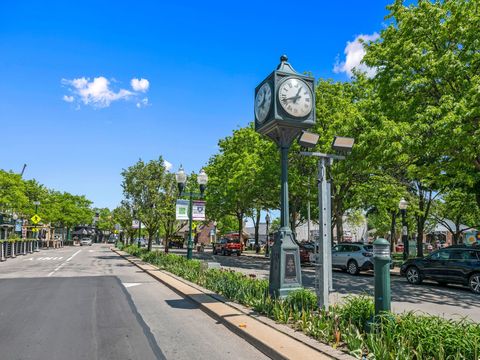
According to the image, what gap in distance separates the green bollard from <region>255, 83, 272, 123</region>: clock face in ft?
14.4

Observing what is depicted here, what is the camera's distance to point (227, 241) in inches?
1622

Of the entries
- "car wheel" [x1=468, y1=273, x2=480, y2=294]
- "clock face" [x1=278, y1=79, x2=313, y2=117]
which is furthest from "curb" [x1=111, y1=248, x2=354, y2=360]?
"car wheel" [x1=468, y1=273, x2=480, y2=294]

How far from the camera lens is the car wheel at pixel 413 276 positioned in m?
16.6

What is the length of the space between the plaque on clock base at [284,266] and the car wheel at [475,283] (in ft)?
30.0

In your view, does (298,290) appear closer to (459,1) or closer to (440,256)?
(440,256)

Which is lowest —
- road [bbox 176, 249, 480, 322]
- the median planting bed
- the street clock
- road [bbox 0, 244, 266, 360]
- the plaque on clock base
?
road [bbox 176, 249, 480, 322]

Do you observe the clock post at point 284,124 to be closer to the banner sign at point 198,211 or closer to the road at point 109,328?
the road at point 109,328

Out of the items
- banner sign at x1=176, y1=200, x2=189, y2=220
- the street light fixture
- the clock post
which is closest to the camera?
the street light fixture

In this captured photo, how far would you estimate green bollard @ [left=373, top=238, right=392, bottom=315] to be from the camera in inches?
229

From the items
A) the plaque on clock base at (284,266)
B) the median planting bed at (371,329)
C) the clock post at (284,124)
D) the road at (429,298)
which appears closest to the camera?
the median planting bed at (371,329)

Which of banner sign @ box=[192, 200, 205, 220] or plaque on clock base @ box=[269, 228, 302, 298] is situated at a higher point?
banner sign @ box=[192, 200, 205, 220]

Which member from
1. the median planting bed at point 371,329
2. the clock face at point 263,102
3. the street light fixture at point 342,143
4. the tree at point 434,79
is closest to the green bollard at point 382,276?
the median planting bed at point 371,329

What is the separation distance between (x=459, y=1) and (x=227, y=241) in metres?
30.8

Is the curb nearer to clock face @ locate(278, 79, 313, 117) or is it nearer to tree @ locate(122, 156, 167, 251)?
clock face @ locate(278, 79, 313, 117)
